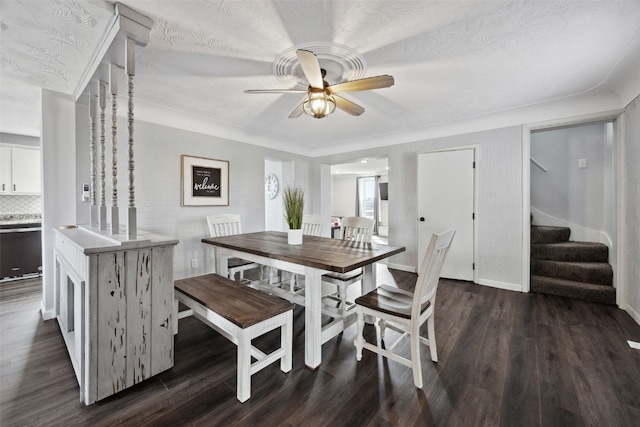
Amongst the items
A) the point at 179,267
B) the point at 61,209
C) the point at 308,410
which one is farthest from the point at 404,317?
the point at 61,209

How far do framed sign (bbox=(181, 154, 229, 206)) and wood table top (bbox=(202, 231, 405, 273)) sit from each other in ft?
4.54

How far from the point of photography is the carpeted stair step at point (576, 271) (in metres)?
2.98

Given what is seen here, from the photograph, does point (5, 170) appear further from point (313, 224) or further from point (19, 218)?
point (313, 224)

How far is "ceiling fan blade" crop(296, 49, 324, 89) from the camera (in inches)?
64.5

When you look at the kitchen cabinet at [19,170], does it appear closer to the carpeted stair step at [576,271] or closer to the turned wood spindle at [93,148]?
the turned wood spindle at [93,148]

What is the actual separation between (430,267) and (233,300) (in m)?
1.32

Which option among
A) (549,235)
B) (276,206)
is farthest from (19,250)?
(549,235)

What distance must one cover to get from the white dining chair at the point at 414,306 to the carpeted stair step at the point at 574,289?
236 centimetres

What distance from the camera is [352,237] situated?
9.21ft

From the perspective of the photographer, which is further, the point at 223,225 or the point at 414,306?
the point at 223,225

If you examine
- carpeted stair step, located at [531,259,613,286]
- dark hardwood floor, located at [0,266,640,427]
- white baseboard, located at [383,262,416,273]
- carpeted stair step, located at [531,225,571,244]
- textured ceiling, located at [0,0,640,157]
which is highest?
textured ceiling, located at [0,0,640,157]

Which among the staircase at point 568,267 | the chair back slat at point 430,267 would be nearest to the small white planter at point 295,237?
the chair back slat at point 430,267

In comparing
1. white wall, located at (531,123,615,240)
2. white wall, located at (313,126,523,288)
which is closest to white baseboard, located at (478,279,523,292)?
white wall, located at (313,126,523,288)

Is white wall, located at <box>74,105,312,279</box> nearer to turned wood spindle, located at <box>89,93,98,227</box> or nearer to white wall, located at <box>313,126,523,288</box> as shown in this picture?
turned wood spindle, located at <box>89,93,98,227</box>
